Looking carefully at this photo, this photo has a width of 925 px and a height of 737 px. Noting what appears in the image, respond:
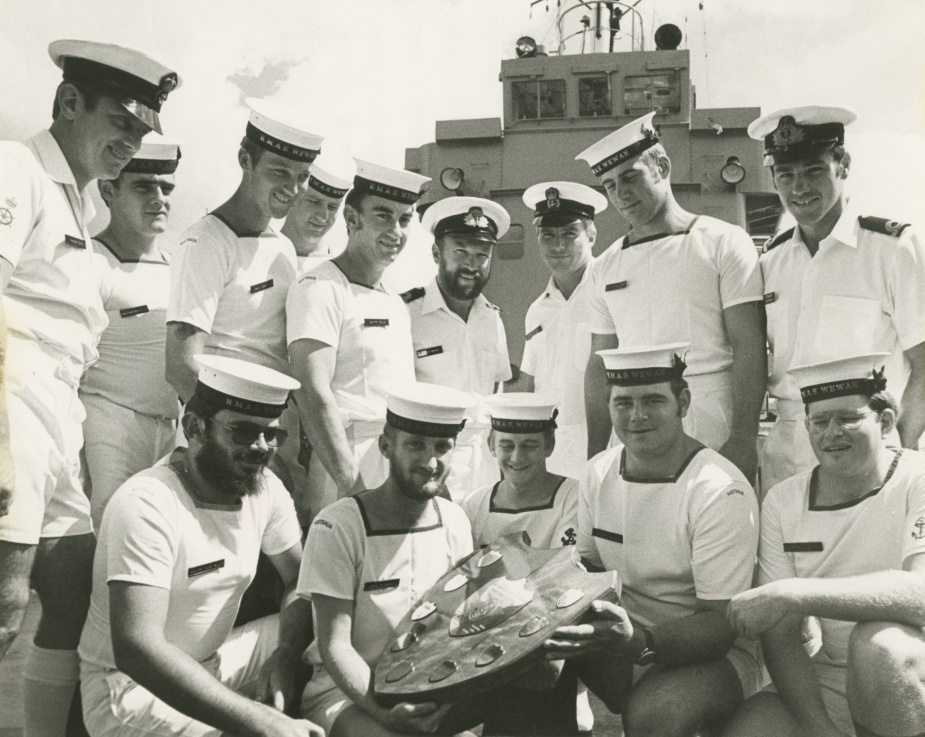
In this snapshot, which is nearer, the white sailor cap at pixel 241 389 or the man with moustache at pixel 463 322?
the white sailor cap at pixel 241 389

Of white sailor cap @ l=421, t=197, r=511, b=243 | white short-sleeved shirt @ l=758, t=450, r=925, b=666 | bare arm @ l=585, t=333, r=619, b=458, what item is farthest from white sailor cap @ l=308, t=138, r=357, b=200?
white short-sleeved shirt @ l=758, t=450, r=925, b=666

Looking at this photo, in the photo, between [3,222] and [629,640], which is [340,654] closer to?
[629,640]

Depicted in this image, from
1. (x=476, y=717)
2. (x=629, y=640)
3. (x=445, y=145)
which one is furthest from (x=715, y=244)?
(x=445, y=145)

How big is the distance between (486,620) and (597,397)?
1467mm

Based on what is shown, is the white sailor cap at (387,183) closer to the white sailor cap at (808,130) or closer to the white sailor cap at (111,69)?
the white sailor cap at (111,69)

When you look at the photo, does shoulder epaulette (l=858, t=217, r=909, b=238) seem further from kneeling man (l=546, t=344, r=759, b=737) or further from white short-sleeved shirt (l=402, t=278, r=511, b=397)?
white short-sleeved shirt (l=402, t=278, r=511, b=397)

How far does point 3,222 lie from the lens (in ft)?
7.70

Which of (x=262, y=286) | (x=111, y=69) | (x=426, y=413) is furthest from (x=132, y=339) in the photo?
(x=426, y=413)

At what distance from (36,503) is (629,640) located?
5.46 ft

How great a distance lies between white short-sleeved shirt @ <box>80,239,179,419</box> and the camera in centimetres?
333

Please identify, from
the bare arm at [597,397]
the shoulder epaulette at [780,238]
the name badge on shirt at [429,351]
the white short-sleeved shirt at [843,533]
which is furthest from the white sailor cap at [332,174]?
the white short-sleeved shirt at [843,533]

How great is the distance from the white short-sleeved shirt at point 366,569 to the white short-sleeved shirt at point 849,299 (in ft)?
5.02

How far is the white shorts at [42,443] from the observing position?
2412 mm

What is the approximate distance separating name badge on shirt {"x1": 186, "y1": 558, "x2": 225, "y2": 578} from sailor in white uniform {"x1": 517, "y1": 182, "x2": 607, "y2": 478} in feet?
6.71
